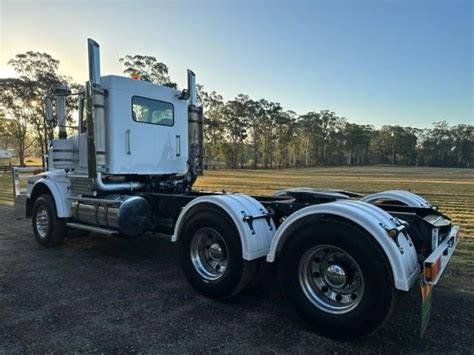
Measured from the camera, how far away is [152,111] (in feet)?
22.6

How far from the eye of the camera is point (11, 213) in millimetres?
11586

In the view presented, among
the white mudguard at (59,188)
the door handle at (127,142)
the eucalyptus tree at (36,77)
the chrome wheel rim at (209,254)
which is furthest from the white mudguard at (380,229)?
the eucalyptus tree at (36,77)

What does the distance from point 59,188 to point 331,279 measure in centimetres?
540

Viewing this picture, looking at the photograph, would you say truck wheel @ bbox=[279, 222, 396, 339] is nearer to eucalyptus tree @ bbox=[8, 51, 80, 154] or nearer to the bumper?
the bumper

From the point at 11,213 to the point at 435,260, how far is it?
39.9 feet

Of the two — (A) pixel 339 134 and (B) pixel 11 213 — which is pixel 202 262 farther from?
(A) pixel 339 134

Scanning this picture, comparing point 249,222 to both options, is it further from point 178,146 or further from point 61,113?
point 61,113

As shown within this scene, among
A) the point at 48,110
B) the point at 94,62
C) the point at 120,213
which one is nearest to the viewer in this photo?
the point at 120,213

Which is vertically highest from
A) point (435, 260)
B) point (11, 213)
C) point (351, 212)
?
point (351, 212)

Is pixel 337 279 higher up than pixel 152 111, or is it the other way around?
pixel 152 111

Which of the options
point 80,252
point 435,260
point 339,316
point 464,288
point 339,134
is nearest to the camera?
point 435,260

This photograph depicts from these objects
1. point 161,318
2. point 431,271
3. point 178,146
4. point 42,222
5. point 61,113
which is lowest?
point 161,318

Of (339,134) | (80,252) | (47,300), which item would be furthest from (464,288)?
(339,134)

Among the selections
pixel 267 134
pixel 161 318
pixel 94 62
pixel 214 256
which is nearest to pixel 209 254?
pixel 214 256
